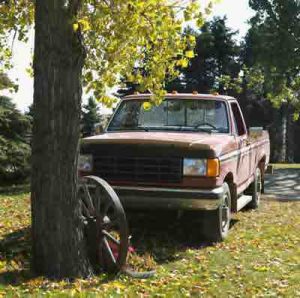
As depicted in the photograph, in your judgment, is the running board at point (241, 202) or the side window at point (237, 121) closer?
the running board at point (241, 202)

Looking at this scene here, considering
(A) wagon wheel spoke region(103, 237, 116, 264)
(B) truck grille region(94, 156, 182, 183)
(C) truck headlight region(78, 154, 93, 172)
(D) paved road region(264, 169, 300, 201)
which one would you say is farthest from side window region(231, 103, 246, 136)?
(D) paved road region(264, 169, 300, 201)

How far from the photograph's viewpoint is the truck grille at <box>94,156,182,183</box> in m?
7.55

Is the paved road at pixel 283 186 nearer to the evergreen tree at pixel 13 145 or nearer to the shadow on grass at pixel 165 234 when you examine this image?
the shadow on grass at pixel 165 234

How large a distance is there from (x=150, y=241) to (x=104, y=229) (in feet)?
5.69

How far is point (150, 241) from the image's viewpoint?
7812 mm

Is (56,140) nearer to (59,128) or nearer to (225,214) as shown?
(59,128)

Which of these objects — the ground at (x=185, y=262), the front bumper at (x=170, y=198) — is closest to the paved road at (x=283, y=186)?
the ground at (x=185, y=262)

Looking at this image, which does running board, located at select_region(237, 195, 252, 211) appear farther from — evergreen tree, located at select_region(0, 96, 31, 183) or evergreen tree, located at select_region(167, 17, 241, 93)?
evergreen tree, located at select_region(167, 17, 241, 93)

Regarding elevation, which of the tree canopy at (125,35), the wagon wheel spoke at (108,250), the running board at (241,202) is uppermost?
the tree canopy at (125,35)

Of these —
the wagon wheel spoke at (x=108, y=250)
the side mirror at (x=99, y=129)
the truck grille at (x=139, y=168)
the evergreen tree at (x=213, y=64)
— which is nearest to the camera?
the wagon wheel spoke at (x=108, y=250)

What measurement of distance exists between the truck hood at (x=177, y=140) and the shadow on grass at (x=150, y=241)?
3.32ft

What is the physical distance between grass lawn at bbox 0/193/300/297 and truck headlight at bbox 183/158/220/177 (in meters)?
0.96

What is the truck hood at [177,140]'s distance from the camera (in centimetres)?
748

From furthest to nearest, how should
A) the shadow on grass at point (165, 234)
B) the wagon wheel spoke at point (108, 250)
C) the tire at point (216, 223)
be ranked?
the tire at point (216, 223) → the shadow on grass at point (165, 234) → the wagon wheel spoke at point (108, 250)
